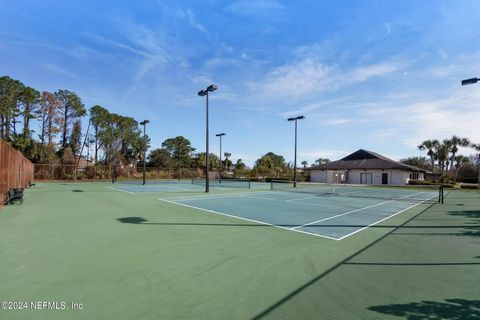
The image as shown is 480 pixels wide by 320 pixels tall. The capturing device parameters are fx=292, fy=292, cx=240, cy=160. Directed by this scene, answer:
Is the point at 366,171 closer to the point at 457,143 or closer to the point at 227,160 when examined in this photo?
the point at 457,143

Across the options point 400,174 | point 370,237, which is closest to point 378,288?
point 370,237

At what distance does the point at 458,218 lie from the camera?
1145 centimetres

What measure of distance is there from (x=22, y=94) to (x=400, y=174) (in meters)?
59.1

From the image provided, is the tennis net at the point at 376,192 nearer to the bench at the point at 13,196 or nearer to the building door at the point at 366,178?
the building door at the point at 366,178

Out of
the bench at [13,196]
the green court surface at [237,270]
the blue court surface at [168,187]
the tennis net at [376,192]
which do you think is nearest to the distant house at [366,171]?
the tennis net at [376,192]

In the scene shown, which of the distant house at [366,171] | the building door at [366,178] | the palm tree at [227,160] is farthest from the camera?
the palm tree at [227,160]

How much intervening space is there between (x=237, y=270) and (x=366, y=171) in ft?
167

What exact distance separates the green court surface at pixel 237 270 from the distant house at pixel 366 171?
4259 centimetres

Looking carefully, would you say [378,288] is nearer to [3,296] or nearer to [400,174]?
[3,296]

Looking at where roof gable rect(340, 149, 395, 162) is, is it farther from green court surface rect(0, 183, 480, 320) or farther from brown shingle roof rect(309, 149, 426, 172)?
green court surface rect(0, 183, 480, 320)

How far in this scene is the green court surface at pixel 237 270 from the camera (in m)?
3.59

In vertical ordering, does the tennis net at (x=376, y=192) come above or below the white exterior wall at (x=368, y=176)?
below

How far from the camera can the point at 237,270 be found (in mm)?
4953

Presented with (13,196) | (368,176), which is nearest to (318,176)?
(368,176)
